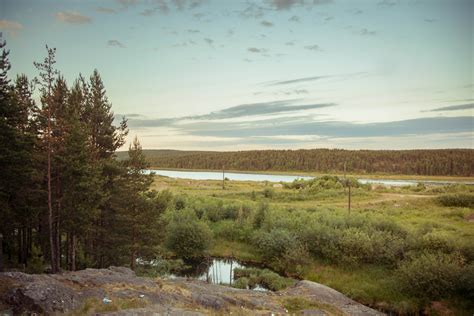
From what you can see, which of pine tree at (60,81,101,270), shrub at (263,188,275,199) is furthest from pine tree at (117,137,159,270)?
shrub at (263,188,275,199)

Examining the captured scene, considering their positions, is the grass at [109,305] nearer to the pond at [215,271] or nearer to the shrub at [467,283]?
the pond at [215,271]

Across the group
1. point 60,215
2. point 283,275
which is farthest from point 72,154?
point 283,275

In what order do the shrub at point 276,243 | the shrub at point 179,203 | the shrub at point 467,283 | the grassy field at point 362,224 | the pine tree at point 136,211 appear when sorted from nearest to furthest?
the shrub at point 467,283 < the grassy field at point 362,224 < the pine tree at point 136,211 < the shrub at point 276,243 < the shrub at point 179,203

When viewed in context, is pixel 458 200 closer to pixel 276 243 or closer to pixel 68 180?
pixel 276 243

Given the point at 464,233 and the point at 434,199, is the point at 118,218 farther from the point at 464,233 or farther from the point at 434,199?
the point at 434,199

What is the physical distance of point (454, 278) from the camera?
1069 inches

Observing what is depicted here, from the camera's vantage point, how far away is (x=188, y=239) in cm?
4325

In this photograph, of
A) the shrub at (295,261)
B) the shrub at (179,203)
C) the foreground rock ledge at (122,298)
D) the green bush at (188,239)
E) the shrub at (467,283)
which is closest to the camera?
the foreground rock ledge at (122,298)

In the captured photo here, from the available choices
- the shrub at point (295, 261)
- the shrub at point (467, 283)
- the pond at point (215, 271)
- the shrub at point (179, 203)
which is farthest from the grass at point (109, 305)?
the shrub at point (179, 203)

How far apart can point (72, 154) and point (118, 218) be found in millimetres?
7433

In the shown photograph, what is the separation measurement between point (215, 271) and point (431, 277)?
2029cm

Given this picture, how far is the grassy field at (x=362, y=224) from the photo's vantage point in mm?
29719

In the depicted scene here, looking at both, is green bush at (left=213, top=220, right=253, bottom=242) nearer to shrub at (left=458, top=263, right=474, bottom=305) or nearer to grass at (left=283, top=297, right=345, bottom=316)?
grass at (left=283, top=297, right=345, bottom=316)

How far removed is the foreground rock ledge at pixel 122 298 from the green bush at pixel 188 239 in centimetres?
1862
